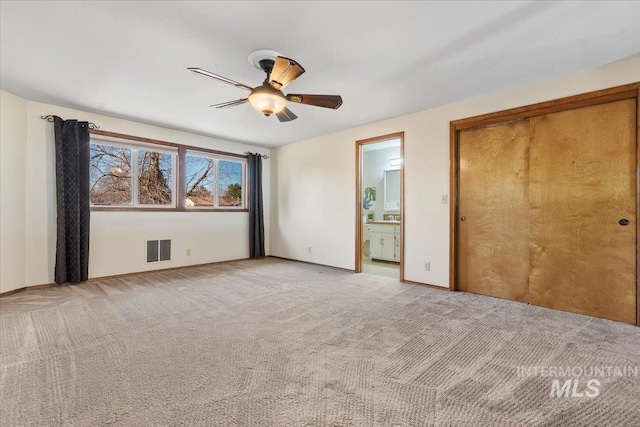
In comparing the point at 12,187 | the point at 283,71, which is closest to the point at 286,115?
the point at 283,71

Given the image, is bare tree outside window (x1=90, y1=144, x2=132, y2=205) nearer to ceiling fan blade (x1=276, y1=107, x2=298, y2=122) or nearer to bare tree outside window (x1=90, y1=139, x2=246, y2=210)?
bare tree outside window (x1=90, y1=139, x2=246, y2=210)

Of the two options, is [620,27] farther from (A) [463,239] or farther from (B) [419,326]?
(B) [419,326]

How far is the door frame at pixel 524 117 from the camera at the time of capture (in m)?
2.63

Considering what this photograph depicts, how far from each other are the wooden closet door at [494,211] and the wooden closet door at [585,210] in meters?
0.13

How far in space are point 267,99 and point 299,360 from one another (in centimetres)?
208

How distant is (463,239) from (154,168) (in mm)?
4908

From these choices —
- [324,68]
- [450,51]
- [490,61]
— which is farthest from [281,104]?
[490,61]

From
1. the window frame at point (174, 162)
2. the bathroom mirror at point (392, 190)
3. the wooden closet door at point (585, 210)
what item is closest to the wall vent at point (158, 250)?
the window frame at point (174, 162)

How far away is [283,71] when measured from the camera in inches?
89.2

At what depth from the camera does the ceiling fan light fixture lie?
97.4 inches

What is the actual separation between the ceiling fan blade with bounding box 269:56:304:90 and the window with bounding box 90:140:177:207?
334cm

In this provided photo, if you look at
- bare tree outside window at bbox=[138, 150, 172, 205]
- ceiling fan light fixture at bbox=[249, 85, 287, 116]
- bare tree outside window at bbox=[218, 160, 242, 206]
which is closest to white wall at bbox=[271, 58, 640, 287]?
bare tree outside window at bbox=[218, 160, 242, 206]

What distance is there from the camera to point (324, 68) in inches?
110

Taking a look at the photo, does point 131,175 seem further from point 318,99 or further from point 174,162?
point 318,99
